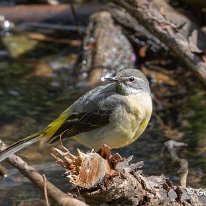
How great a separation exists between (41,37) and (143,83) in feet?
Answer: 20.3

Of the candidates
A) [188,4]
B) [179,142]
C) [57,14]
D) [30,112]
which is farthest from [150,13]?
[57,14]

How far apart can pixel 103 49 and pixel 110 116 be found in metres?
4.73

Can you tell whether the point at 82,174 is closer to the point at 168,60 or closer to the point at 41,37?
the point at 168,60

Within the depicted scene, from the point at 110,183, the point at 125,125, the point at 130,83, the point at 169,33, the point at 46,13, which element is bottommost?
the point at 46,13

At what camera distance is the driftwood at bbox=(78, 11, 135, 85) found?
11188 millimetres

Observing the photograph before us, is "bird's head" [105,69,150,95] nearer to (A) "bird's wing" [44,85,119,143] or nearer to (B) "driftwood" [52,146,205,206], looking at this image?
(A) "bird's wing" [44,85,119,143]

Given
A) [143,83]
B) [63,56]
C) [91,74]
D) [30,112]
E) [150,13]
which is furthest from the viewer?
[63,56]

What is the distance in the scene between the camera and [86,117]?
6867 millimetres

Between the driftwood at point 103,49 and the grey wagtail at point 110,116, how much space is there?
4.14 meters

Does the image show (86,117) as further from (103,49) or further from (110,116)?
(103,49)

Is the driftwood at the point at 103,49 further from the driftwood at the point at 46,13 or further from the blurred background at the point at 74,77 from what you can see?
the driftwood at the point at 46,13

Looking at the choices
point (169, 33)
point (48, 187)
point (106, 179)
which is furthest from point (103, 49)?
point (106, 179)

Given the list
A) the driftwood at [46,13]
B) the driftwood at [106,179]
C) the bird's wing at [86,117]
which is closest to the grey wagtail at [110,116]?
the bird's wing at [86,117]

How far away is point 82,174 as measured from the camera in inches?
201
